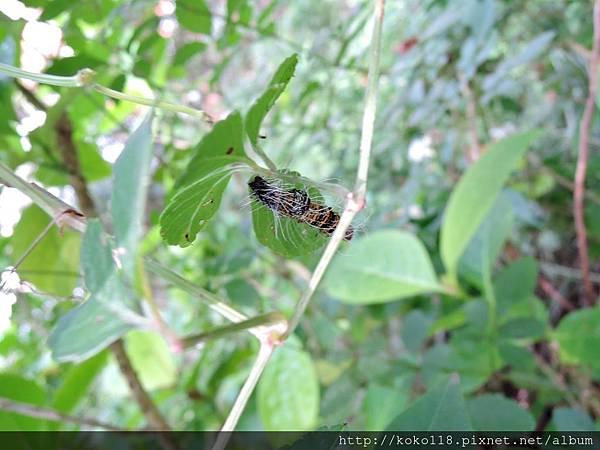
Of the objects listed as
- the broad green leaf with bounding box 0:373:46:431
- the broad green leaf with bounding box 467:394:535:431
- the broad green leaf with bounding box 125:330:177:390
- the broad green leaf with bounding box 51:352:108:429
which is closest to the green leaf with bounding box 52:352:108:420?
the broad green leaf with bounding box 51:352:108:429

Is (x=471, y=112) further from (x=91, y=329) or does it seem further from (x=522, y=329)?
(x=91, y=329)

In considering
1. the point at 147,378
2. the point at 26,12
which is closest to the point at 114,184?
the point at 26,12

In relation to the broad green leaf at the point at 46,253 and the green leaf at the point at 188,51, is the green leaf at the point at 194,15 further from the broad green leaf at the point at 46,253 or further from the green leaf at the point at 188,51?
the broad green leaf at the point at 46,253

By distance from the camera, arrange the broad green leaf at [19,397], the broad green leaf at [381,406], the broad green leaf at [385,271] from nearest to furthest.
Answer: the broad green leaf at [19,397] < the broad green leaf at [381,406] < the broad green leaf at [385,271]

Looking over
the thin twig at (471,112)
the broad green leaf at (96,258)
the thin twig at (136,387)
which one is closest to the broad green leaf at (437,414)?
the broad green leaf at (96,258)

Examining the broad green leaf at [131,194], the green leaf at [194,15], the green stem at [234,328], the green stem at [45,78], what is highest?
the green leaf at [194,15]

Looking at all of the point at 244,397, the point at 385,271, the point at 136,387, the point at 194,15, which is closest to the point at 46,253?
the point at 136,387
